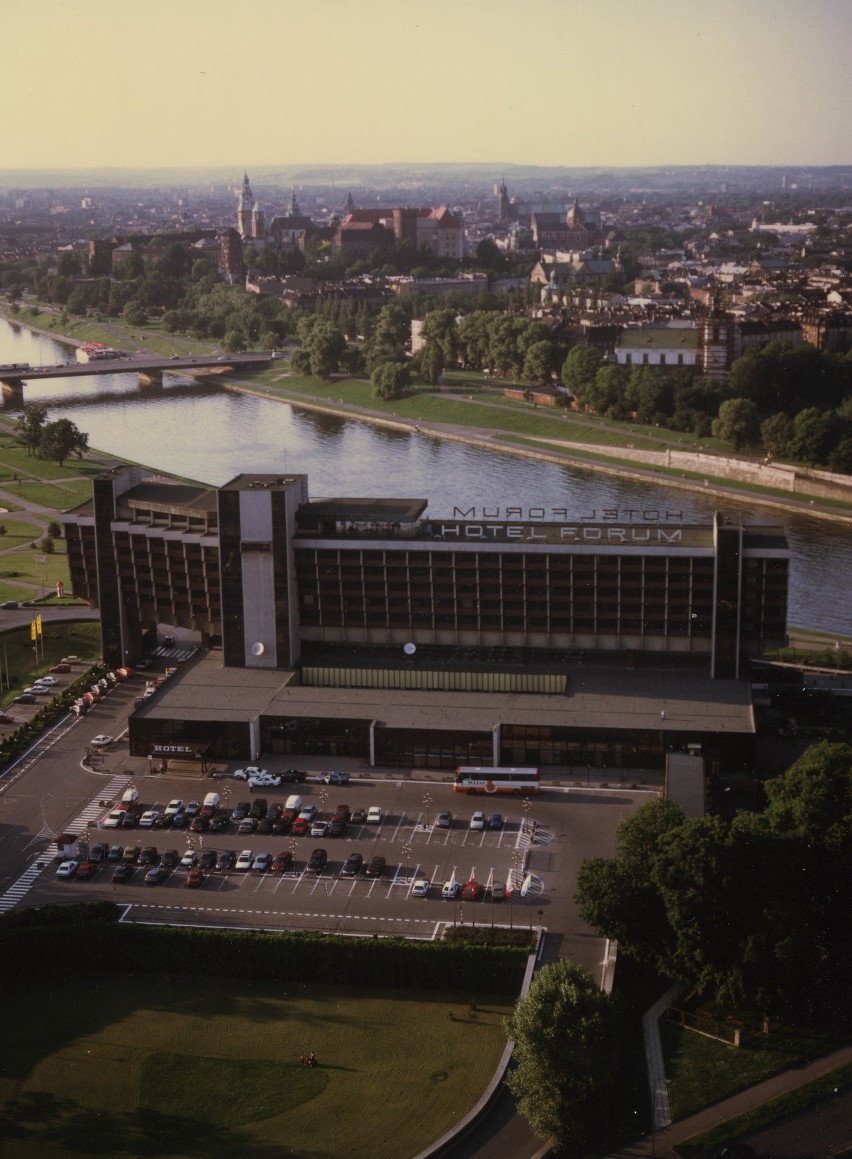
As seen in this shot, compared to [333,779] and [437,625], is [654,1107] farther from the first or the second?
[437,625]

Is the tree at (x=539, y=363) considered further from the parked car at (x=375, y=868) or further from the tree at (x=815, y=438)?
the parked car at (x=375, y=868)

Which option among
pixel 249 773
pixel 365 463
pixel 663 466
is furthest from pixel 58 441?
pixel 249 773

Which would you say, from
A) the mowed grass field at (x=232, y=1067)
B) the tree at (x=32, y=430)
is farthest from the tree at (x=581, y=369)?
the mowed grass field at (x=232, y=1067)

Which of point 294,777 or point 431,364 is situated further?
point 431,364

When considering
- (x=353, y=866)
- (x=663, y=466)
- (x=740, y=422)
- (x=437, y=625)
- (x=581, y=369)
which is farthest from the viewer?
(x=581, y=369)

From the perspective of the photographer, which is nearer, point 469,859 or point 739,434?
point 469,859

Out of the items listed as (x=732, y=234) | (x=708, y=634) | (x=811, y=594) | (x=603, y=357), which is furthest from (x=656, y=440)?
(x=732, y=234)

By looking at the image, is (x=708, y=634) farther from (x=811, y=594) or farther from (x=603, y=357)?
(x=603, y=357)
